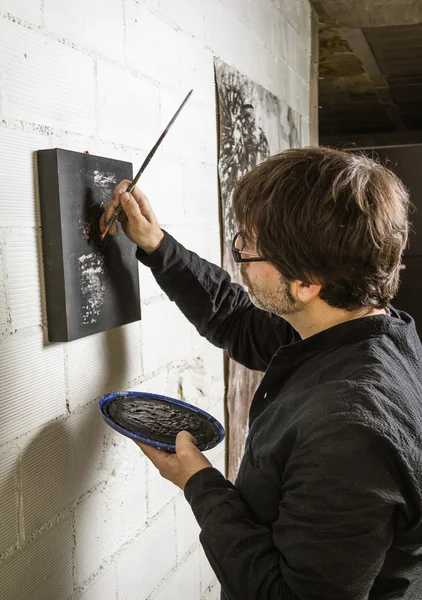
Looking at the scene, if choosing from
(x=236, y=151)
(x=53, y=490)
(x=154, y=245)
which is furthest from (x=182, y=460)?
(x=236, y=151)

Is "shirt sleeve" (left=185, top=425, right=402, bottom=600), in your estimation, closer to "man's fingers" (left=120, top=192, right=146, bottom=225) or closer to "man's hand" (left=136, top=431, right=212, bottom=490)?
"man's hand" (left=136, top=431, right=212, bottom=490)

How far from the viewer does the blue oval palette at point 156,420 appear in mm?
1097

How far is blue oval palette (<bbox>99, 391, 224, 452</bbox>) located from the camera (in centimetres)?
110

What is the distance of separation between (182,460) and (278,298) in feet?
1.10

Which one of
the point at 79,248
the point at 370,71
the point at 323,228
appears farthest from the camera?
the point at 370,71

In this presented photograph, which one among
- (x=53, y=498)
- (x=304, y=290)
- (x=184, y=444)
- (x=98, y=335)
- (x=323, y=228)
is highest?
(x=323, y=228)

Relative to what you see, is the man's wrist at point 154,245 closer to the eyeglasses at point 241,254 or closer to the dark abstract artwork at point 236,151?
the eyeglasses at point 241,254

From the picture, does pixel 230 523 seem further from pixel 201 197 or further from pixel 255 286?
pixel 201 197

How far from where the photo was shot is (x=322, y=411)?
93 cm

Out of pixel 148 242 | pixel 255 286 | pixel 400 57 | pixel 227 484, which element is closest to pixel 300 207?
pixel 255 286

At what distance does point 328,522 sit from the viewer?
864 mm

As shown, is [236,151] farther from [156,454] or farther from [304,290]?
[156,454]

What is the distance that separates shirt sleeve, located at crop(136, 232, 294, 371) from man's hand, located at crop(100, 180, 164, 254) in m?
0.04

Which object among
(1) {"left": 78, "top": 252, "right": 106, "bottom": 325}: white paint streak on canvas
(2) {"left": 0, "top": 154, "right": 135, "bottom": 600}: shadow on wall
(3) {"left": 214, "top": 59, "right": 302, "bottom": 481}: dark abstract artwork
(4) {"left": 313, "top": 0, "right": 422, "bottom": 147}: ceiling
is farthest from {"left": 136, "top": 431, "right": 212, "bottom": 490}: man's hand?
(4) {"left": 313, "top": 0, "right": 422, "bottom": 147}: ceiling
